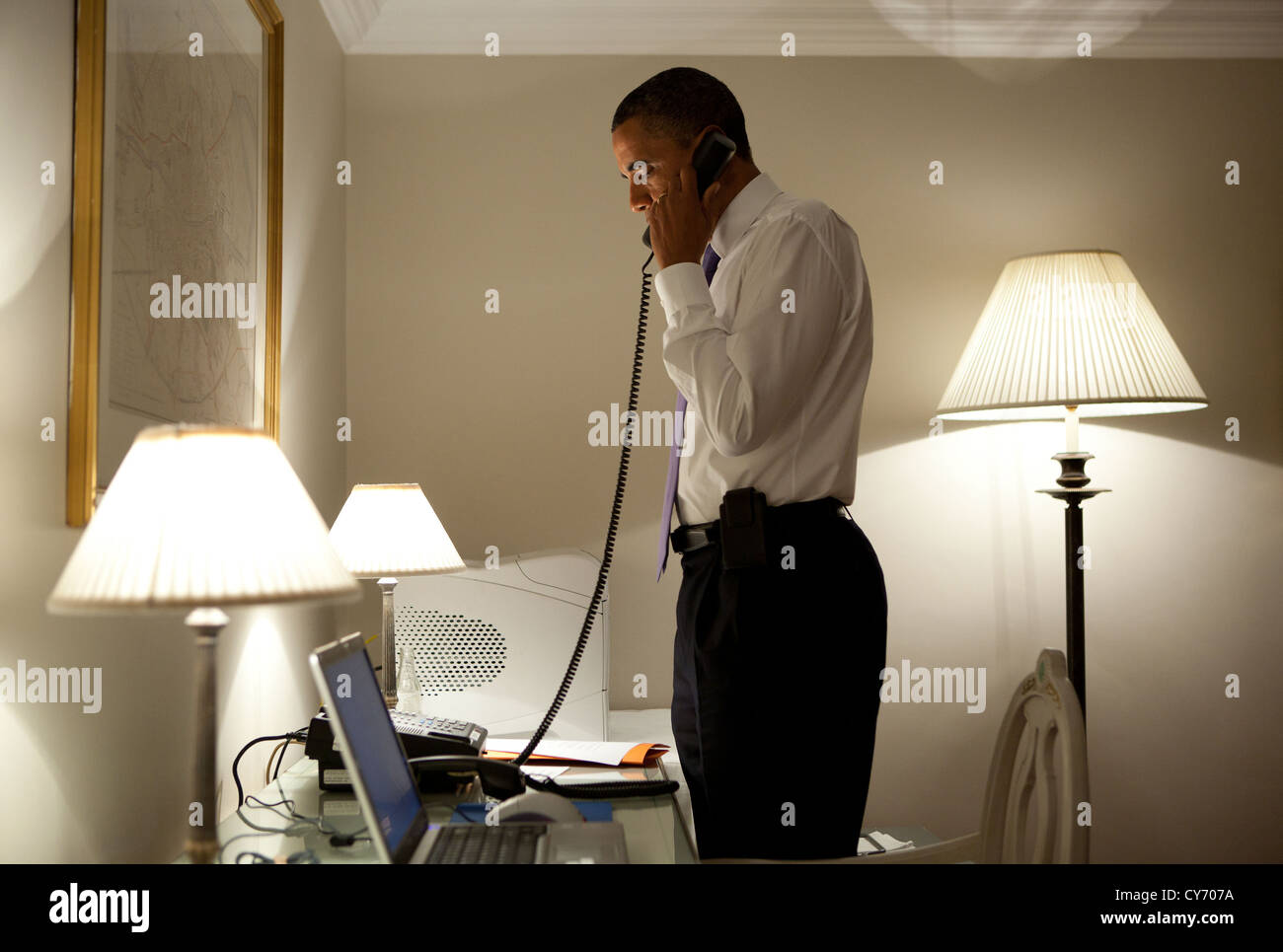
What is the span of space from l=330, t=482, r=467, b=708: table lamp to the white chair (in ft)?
2.50

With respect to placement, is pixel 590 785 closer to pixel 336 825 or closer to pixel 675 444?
pixel 336 825

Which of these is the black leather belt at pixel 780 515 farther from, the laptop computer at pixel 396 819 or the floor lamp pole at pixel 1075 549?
the floor lamp pole at pixel 1075 549

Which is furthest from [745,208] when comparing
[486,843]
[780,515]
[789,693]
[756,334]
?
[486,843]

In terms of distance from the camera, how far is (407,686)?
1.83 m

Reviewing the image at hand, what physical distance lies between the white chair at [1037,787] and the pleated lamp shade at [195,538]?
53cm

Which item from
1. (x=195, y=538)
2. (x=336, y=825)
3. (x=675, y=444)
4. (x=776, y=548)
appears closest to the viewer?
(x=195, y=538)

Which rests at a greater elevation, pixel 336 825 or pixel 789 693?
pixel 789 693

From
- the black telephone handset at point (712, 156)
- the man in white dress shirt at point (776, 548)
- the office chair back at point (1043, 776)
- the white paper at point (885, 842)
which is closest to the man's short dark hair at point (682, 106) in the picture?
the black telephone handset at point (712, 156)

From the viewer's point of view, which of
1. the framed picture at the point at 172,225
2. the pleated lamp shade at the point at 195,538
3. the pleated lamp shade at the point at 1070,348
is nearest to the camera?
the pleated lamp shade at the point at 195,538

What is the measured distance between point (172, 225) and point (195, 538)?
2.56ft

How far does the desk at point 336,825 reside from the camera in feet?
3.67

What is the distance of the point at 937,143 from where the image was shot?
261cm

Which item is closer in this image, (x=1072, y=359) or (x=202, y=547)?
(x=202, y=547)

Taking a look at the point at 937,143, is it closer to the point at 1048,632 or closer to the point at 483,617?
the point at 1048,632
